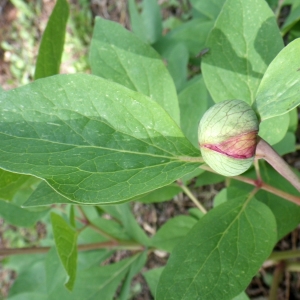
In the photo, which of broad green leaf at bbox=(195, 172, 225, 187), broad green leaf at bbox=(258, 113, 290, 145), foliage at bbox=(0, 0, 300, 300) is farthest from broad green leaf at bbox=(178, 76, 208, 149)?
broad green leaf at bbox=(258, 113, 290, 145)

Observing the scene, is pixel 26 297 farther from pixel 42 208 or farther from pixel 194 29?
pixel 194 29

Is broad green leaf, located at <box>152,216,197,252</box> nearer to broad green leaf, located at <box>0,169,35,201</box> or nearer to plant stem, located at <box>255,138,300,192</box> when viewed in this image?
broad green leaf, located at <box>0,169,35,201</box>

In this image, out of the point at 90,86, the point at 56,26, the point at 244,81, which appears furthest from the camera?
the point at 56,26

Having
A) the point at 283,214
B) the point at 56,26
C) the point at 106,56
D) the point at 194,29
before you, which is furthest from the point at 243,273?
the point at 194,29

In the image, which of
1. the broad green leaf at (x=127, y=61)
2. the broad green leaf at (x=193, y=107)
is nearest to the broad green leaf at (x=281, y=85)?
the broad green leaf at (x=127, y=61)

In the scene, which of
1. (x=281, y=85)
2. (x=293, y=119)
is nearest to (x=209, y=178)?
(x=293, y=119)

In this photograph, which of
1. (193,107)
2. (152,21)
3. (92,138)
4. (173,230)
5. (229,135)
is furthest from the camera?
(152,21)

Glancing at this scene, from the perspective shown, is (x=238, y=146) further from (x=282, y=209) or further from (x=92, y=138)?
(x=282, y=209)
